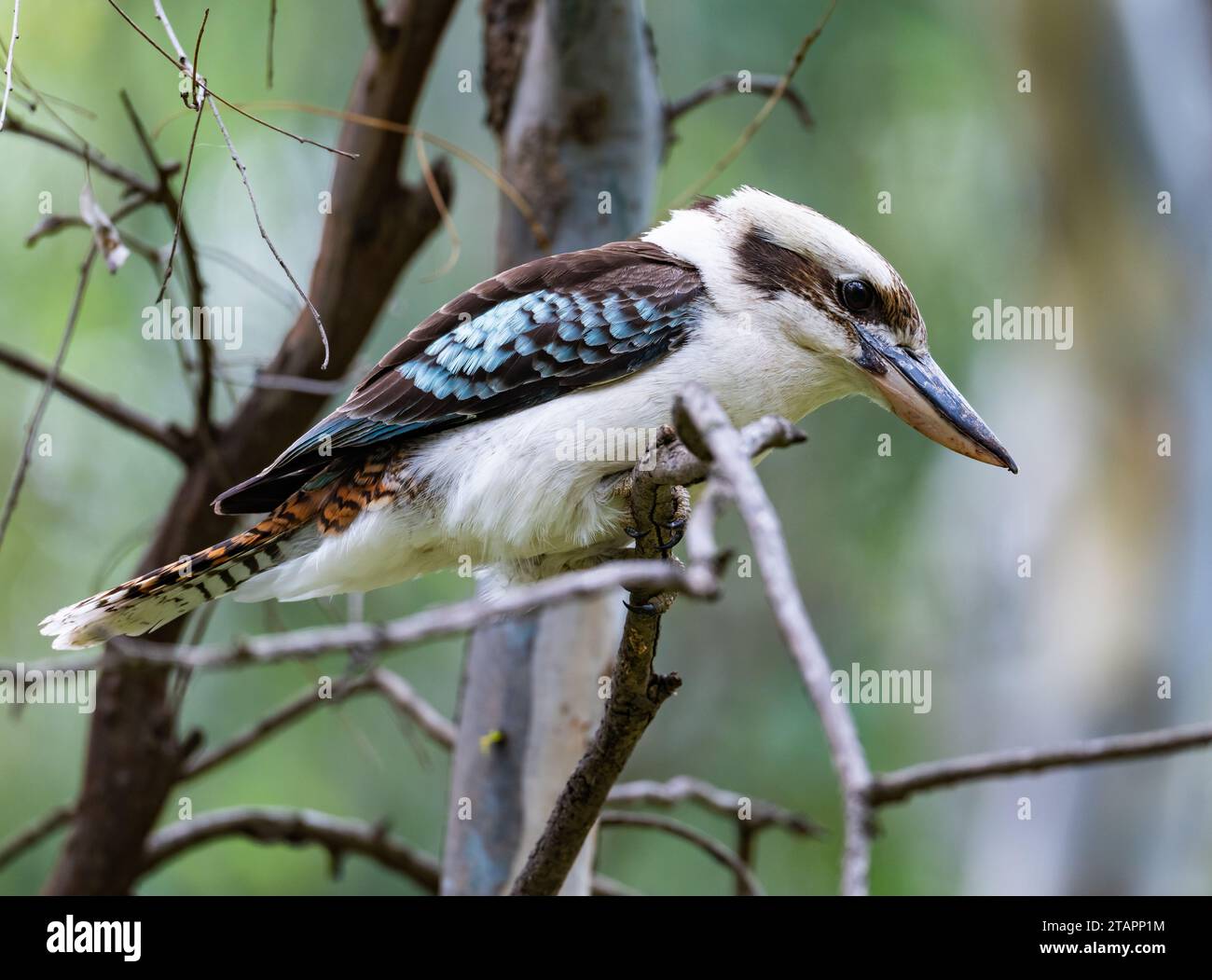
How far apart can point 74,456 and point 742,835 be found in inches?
176

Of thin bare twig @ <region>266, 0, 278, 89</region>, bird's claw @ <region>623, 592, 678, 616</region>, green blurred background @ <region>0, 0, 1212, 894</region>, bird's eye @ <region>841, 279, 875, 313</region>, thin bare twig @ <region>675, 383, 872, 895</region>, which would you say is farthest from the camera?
green blurred background @ <region>0, 0, 1212, 894</region>

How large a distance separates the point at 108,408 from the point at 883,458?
539cm

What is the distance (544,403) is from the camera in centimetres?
236

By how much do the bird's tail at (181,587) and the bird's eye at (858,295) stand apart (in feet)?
3.73

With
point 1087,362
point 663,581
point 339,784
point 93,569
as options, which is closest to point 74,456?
point 93,569

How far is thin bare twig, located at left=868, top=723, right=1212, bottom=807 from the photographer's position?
867mm

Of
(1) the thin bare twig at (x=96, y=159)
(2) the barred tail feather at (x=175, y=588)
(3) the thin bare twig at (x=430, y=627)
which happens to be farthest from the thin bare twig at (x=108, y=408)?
(3) the thin bare twig at (x=430, y=627)

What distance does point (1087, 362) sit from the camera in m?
6.49

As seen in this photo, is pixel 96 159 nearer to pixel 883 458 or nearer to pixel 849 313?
pixel 849 313

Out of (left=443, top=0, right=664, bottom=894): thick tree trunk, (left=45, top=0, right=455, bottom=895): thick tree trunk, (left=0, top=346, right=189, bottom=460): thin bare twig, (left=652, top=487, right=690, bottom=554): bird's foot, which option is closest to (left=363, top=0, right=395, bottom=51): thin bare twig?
(left=45, top=0, right=455, bottom=895): thick tree trunk

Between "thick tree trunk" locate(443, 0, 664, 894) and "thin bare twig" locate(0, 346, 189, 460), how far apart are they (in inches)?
36.3

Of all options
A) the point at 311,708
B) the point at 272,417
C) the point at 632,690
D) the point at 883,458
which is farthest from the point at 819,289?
the point at 883,458

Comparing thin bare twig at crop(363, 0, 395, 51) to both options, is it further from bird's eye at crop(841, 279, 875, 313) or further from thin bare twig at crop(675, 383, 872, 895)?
Answer: thin bare twig at crop(675, 383, 872, 895)

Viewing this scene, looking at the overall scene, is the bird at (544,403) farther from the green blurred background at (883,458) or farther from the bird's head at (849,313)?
the green blurred background at (883,458)
